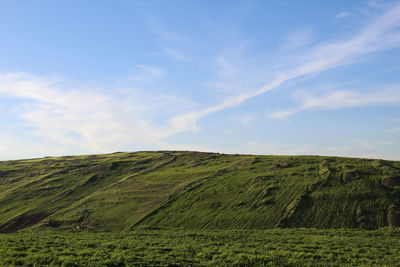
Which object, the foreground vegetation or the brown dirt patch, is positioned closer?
the foreground vegetation

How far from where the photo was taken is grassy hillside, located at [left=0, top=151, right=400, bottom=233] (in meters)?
55.7

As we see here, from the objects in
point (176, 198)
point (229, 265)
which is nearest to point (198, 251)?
point (229, 265)

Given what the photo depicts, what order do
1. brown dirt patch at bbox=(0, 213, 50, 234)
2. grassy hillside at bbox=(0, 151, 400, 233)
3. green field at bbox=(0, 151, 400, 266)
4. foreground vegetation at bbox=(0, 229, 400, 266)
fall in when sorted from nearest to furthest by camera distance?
foreground vegetation at bbox=(0, 229, 400, 266)
green field at bbox=(0, 151, 400, 266)
grassy hillside at bbox=(0, 151, 400, 233)
brown dirt patch at bbox=(0, 213, 50, 234)

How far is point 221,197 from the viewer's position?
6644 centimetres

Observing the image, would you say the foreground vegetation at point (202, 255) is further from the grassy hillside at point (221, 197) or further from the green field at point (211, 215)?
the grassy hillside at point (221, 197)

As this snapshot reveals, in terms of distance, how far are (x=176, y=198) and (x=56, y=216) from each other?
25766mm

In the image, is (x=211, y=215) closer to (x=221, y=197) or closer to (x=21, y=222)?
(x=221, y=197)

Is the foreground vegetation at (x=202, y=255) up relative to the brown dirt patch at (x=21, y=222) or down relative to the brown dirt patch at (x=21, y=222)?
up

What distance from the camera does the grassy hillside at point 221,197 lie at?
5569cm

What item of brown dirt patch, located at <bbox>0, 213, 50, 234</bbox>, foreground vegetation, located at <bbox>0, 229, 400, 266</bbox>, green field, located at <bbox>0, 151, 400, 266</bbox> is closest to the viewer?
foreground vegetation, located at <bbox>0, 229, 400, 266</bbox>

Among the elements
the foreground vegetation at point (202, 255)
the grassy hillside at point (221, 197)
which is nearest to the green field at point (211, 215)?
the foreground vegetation at point (202, 255)

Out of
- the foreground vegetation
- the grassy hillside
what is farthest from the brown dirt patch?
the foreground vegetation

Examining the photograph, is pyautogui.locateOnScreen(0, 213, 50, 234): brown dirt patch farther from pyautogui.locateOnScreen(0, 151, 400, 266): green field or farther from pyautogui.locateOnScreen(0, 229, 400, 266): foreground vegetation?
pyautogui.locateOnScreen(0, 229, 400, 266): foreground vegetation

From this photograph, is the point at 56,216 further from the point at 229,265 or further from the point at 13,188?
the point at 229,265
